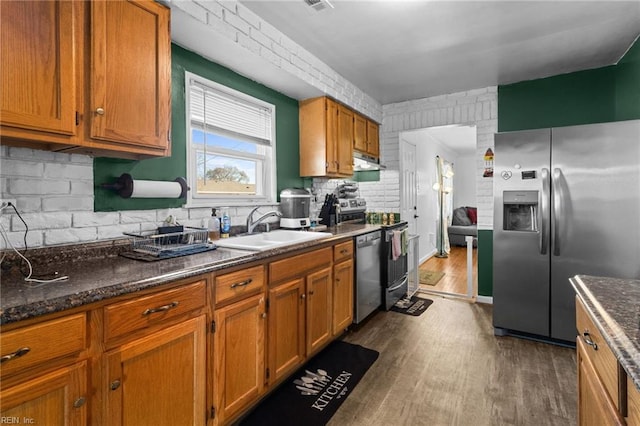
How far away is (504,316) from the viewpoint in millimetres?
2857

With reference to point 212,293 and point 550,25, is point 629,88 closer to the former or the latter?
point 550,25

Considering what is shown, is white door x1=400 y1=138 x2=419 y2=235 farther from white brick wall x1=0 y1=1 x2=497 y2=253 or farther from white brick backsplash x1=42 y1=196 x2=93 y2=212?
white brick backsplash x1=42 y1=196 x2=93 y2=212

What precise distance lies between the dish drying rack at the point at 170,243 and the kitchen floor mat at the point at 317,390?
100 cm

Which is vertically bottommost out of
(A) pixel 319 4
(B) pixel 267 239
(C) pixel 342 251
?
(C) pixel 342 251

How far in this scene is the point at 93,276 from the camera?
125 centimetres

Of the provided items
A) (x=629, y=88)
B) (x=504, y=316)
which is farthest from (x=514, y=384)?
(x=629, y=88)

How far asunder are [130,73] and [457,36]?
2.45 m

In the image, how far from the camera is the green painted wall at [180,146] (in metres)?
1.78

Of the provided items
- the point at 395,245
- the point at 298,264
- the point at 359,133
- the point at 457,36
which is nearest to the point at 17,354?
the point at 298,264

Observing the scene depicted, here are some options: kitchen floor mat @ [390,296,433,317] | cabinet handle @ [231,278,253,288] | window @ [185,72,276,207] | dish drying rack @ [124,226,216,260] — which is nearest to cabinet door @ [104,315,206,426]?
cabinet handle @ [231,278,253,288]

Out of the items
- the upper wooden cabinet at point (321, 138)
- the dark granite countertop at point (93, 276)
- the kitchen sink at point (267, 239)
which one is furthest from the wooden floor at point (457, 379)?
the upper wooden cabinet at point (321, 138)

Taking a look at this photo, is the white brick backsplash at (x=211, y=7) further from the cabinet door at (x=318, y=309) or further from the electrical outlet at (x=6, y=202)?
the cabinet door at (x=318, y=309)

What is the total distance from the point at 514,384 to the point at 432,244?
458 centimetres

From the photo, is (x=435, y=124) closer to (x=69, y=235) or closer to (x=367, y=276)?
(x=367, y=276)
